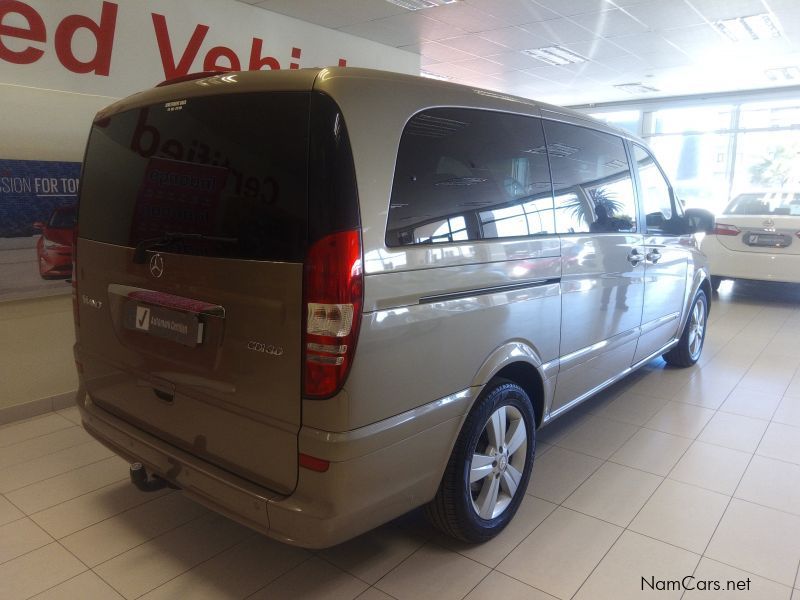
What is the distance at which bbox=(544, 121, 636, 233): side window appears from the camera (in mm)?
2469

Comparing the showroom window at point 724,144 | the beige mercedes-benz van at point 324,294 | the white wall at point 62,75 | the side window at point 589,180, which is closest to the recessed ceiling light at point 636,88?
the showroom window at point 724,144

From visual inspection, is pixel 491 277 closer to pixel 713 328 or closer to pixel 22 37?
pixel 22 37

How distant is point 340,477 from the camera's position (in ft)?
5.16

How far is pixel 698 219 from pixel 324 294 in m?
3.25

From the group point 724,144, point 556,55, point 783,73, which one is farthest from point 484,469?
point 724,144

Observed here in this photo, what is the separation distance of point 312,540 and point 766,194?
763cm

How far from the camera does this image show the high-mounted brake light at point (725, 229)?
6707 mm

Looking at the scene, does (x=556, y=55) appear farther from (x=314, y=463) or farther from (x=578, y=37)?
(x=314, y=463)

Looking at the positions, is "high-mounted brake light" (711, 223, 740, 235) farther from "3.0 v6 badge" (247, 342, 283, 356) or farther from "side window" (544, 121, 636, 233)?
"3.0 v6 badge" (247, 342, 283, 356)

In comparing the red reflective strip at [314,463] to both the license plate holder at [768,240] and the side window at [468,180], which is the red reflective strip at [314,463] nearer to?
the side window at [468,180]

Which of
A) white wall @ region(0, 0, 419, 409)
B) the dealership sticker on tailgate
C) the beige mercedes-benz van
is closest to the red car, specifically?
white wall @ region(0, 0, 419, 409)

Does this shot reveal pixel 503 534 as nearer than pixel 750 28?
Yes

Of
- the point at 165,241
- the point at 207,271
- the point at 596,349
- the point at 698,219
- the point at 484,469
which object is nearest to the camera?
the point at 207,271

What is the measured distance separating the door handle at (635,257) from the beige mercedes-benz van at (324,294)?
2.48ft
